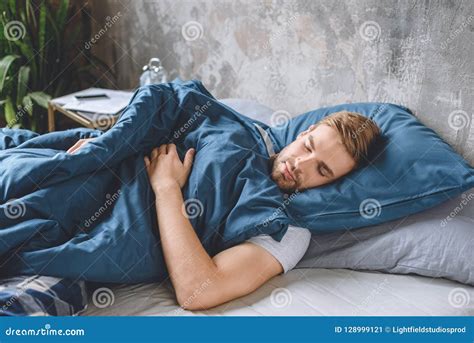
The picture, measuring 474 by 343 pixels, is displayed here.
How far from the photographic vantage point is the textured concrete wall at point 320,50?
165 centimetres

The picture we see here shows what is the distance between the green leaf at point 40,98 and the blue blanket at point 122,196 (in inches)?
39.4

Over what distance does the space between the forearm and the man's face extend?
323 mm

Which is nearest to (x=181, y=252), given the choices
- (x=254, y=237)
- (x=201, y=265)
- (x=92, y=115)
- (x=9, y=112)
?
(x=201, y=265)

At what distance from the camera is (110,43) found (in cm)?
314

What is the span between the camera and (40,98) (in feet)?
8.61

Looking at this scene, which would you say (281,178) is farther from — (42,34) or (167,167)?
(42,34)

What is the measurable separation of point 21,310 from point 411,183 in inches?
38.6

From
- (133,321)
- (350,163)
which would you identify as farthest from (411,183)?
(133,321)

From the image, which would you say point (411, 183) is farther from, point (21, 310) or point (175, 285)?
point (21, 310)

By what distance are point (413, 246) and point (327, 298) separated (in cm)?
28

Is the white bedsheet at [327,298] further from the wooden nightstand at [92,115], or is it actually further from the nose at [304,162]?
the wooden nightstand at [92,115]

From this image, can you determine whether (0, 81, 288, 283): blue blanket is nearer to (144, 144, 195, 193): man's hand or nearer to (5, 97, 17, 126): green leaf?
(144, 144, 195, 193): man's hand

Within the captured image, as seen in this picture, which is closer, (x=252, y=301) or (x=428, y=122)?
(x=252, y=301)

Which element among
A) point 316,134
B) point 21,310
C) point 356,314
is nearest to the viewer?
point 21,310
